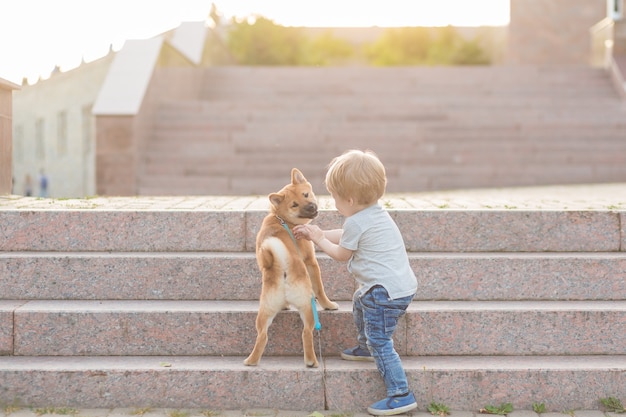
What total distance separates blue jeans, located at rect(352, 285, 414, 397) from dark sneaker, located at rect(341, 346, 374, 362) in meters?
0.25

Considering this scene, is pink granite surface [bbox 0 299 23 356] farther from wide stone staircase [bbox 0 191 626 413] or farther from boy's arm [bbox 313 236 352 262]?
boy's arm [bbox 313 236 352 262]

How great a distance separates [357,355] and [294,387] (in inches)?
18.5

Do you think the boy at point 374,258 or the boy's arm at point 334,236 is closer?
the boy at point 374,258

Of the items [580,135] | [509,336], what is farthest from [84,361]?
[580,135]

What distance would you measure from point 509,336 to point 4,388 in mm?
3110

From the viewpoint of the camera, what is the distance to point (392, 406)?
429 cm

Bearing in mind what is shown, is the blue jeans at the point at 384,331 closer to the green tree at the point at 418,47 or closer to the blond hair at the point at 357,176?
the blond hair at the point at 357,176

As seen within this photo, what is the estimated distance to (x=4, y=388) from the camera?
445 cm

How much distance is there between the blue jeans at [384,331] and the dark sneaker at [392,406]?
3cm

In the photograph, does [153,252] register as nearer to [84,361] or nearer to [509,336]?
[84,361]

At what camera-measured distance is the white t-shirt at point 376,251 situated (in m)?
4.34

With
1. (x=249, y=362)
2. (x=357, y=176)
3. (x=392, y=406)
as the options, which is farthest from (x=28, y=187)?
(x=392, y=406)

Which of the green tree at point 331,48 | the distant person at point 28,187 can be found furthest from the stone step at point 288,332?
the green tree at point 331,48

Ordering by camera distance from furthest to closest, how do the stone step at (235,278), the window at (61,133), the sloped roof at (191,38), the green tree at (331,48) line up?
the green tree at (331,48), the window at (61,133), the sloped roof at (191,38), the stone step at (235,278)
